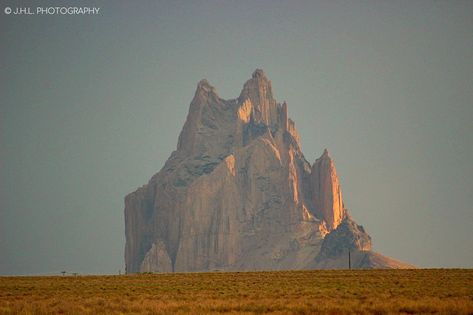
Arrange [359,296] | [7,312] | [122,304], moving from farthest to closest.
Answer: [359,296], [122,304], [7,312]

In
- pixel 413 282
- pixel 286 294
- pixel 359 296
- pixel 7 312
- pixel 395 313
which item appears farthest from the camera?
pixel 413 282

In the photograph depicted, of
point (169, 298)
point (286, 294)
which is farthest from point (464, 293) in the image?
point (169, 298)

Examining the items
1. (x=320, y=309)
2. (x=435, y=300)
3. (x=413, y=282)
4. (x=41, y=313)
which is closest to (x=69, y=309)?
(x=41, y=313)

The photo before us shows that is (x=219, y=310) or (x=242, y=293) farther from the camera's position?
(x=242, y=293)

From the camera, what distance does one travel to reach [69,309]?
41.6m

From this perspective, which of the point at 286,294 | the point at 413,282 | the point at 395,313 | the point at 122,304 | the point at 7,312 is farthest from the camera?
the point at 413,282

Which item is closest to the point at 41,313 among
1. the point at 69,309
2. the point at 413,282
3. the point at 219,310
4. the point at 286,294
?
the point at 69,309

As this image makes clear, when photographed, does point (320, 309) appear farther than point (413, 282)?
No

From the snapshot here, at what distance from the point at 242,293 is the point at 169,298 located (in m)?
6.25

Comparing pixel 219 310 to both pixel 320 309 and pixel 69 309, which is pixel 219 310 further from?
pixel 69 309

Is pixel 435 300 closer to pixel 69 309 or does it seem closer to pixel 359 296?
pixel 359 296

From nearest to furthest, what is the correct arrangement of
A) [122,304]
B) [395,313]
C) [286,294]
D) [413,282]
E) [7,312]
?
[395,313] < [7,312] < [122,304] < [286,294] < [413,282]

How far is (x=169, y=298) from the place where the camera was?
5038 centimetres

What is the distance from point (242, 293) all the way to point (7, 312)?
62.4 feet
